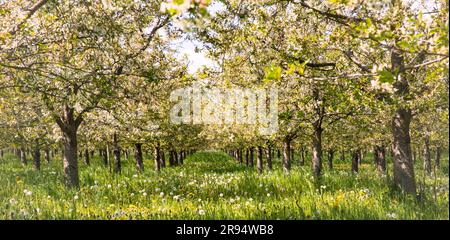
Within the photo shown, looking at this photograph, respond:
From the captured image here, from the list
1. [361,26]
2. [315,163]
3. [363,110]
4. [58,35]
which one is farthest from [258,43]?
[315,163]

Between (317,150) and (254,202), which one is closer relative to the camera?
(254,202)

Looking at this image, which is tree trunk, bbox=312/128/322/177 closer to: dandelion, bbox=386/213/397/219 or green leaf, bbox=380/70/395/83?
dandelion, bbox=386/213/397/219

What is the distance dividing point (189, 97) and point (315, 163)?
6.01m

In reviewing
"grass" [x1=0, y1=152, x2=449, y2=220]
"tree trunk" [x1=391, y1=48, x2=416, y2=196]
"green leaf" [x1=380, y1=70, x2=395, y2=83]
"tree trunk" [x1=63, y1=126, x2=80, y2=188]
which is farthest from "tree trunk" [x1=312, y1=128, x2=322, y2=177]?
"green leaf" [x1=380, y1=70, x2=395, y2=83]

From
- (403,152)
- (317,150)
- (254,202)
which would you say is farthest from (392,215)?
(317,150)

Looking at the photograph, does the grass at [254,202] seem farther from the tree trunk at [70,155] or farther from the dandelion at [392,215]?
the tree trunk at [70,155]
